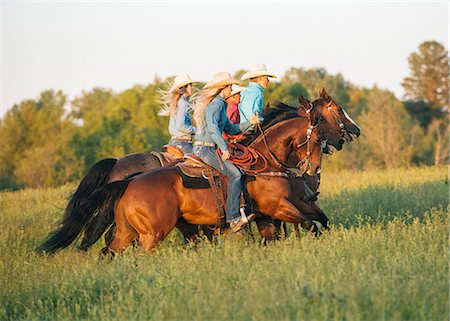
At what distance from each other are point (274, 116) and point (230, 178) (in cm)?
160

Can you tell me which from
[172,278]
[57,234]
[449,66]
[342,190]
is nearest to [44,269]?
[57,234]

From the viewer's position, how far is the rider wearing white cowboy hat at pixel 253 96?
12.2 meters

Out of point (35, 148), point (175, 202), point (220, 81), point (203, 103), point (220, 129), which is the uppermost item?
point (220, 81)

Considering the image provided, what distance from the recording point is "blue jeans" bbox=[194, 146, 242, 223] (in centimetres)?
1041

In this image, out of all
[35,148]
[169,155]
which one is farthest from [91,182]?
[35,148]

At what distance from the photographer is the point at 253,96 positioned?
1225 centimetres

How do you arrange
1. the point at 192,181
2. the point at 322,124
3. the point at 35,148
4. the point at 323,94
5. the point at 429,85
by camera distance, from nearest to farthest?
the point at 192,181 → the point at 322,124 → the point at 323,94 → the point at 35,148 → the point at 429,85

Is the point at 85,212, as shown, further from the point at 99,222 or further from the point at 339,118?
the point at 339,118

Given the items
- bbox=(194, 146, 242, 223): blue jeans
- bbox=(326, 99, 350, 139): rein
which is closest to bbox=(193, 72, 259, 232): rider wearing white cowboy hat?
bbox=(194, 146, 242, 223): blue jeans

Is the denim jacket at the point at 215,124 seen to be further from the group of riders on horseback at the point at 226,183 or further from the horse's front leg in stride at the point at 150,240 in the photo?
the horse's front leg in stride at the point at 150,240

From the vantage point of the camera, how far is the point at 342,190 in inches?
710

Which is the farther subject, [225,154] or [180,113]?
[180,113]

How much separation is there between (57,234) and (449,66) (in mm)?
69300

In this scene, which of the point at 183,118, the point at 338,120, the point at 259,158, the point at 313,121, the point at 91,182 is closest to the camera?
the point at 259,158
